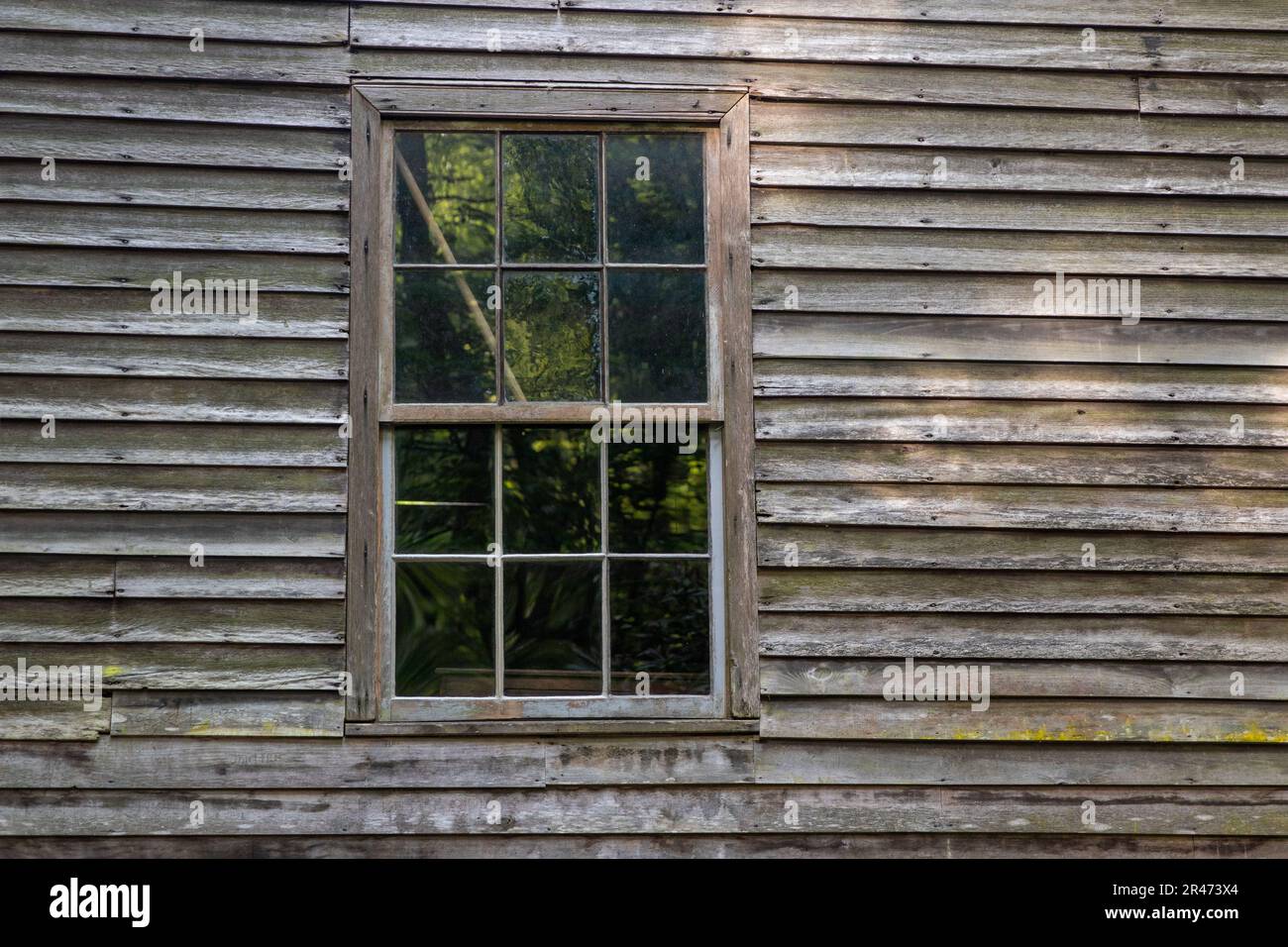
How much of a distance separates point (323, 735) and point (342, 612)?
402 mm

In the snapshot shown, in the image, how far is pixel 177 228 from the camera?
360cm

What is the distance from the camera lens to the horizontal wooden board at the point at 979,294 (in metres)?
3.67

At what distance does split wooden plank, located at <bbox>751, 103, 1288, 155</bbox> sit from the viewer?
3.71m

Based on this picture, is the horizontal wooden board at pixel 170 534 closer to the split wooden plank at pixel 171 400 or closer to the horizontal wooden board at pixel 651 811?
the split wooden plank at pixel 171 400

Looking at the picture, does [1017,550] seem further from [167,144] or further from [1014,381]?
[167,144]

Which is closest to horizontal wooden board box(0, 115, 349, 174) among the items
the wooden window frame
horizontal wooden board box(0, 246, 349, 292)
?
the wooden window frame

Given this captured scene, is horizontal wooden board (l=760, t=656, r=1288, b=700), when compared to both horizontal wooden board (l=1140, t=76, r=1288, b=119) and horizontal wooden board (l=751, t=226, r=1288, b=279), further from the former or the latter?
→ horizontal wooden board (l=1140, t=76, r=1288, b=119)

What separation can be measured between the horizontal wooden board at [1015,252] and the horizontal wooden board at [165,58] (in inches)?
62.8

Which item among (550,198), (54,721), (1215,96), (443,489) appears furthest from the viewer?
(1215,96)

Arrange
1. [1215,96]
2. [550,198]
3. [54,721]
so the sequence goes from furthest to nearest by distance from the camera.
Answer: [1215,96], [550,198], [54,721]

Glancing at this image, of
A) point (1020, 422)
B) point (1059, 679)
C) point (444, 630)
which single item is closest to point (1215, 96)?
point (1020, 422)

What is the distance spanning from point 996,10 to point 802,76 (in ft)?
2.42

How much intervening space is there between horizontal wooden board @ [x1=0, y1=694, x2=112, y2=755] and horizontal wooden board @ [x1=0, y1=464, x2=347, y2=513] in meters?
0.65
